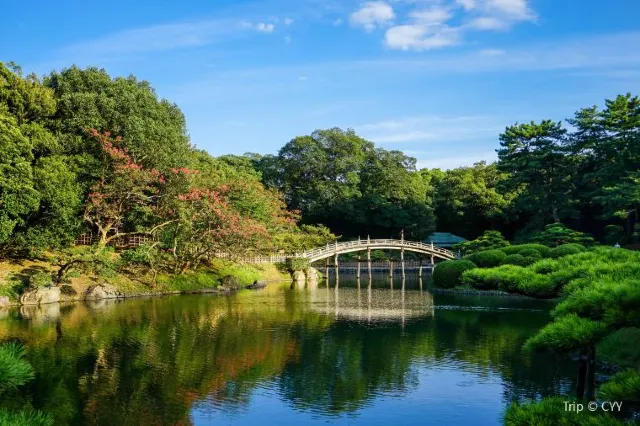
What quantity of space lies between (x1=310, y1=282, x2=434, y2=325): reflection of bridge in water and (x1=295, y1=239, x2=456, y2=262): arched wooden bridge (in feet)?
23.4

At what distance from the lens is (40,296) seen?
2447 cm

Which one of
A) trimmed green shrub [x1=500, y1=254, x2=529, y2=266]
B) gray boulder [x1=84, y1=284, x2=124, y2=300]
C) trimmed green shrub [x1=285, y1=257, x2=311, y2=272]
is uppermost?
trimmed green shrub [x1=500, y1=254, x2=529, y2=266]

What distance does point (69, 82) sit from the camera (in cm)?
2861

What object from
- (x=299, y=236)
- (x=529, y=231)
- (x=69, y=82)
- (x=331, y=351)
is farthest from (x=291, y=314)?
(x=529, y=231)

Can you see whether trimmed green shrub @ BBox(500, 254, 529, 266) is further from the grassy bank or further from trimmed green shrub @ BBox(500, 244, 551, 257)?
the grassy bank

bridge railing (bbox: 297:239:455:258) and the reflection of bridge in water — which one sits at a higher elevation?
bridge railing (bbox: 297:239:455:258)

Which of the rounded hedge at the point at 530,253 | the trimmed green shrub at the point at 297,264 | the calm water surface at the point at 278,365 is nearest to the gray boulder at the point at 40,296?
the calm water surface at the point at 278,365

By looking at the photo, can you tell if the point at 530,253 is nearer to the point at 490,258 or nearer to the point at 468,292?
the point at 490,258

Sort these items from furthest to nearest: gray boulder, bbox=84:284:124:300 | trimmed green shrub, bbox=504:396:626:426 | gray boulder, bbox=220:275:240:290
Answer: gray boulder, bbox=220:275:240:290
gray boulder, bbox=84:284:124:300
trimmed green shrub, bbox=504:396:626:426

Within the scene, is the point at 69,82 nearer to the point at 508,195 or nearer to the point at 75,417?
the point at 75,417

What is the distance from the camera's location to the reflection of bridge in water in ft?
73.6

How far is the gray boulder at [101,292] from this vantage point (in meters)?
26.3

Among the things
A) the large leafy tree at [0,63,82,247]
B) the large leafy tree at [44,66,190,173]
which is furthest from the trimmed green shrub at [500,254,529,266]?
the large leafy tree at [0,63,82,247]

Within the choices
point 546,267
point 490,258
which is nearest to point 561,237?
point 490,258
